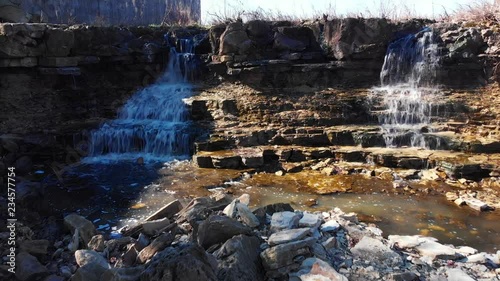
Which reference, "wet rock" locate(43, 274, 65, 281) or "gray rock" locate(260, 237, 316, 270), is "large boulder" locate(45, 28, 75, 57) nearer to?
"wet rock" locate(43, 274, 65, 281)

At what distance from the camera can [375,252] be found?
12.0 feet

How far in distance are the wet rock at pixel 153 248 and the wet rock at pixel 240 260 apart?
563 millimetres

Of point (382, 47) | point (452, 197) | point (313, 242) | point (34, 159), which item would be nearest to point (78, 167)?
point (34, 159)

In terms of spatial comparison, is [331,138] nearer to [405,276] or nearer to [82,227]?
[405,276]

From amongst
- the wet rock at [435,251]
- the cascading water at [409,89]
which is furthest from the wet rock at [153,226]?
the cascading water at [409,89]

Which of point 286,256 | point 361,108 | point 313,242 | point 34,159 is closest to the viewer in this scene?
point 286,256

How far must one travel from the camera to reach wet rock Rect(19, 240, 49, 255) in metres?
3.96

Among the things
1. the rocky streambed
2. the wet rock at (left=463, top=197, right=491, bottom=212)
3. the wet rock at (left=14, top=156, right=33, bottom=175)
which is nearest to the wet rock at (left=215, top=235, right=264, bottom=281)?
the rocky streambed

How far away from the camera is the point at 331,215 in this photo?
506 cm

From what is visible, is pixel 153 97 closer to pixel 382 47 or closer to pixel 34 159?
pixel 34 159

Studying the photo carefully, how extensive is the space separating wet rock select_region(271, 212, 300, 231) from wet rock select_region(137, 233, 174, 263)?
41.4 inches

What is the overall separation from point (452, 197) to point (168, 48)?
27.4 feet

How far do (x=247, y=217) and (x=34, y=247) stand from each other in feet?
7.08

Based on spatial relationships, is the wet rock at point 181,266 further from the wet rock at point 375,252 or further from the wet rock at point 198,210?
the wet rock at point 375,252
